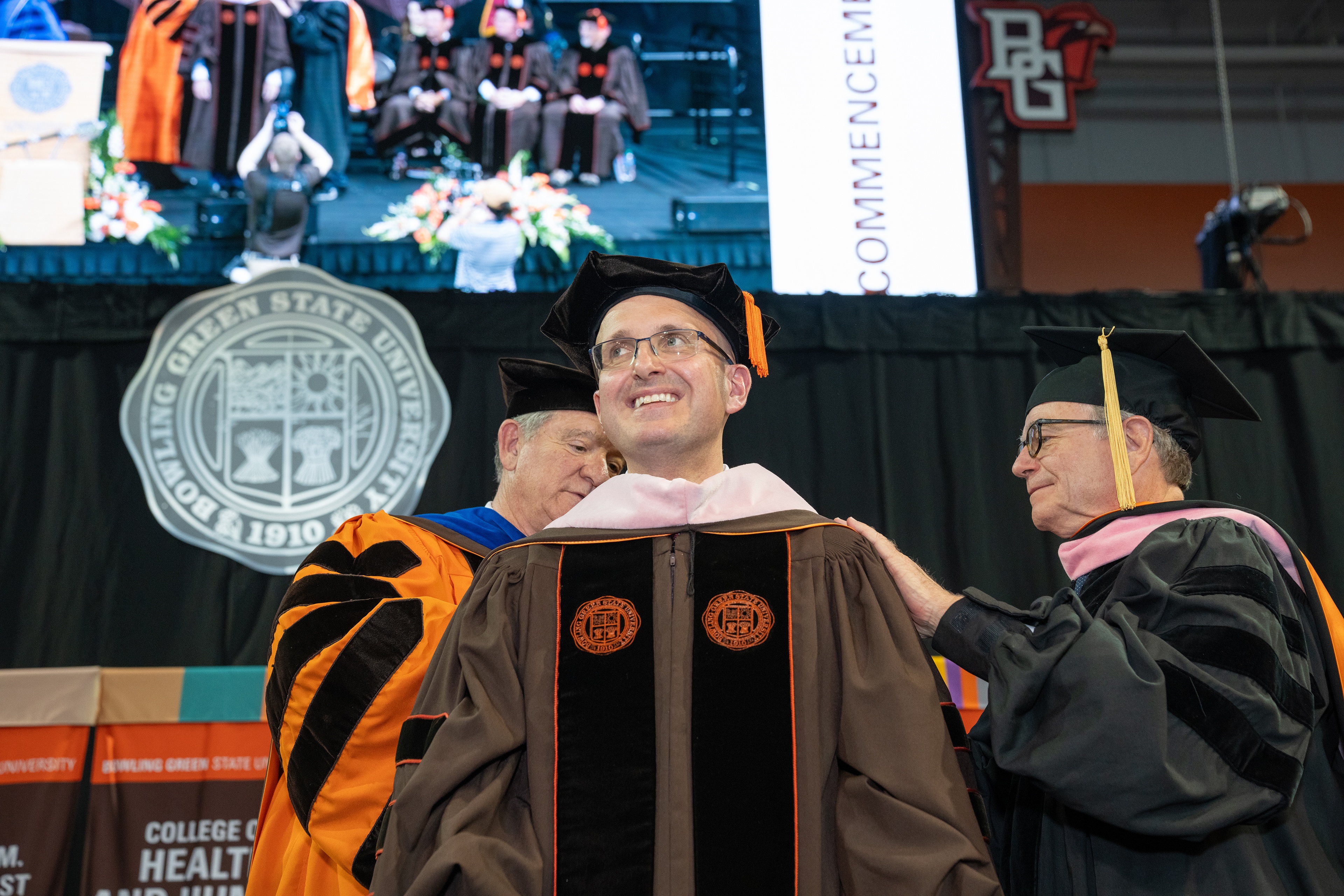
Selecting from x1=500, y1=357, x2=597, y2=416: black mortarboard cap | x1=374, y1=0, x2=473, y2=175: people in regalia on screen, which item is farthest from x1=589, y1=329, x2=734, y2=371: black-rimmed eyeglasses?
x1=374, y1=0, x2=473, y2=175: people in regalia on screen

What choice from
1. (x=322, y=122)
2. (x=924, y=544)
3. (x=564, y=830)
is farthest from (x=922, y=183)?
(x=564, y=830)

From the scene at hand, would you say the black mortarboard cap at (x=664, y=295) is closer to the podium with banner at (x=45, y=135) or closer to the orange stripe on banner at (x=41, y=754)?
the orange stripe on banner at (x=41, y=754)

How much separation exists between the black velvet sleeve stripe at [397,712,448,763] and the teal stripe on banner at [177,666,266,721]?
274cm

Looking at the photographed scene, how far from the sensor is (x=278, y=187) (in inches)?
206

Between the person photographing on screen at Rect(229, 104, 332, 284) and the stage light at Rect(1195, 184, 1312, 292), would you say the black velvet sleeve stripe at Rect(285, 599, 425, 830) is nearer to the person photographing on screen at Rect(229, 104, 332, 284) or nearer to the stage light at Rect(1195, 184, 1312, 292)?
the person photographing on screen at Rect(229, 104, 332, 284)

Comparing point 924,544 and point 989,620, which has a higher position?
point 924,544

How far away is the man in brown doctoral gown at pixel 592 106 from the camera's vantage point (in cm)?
546

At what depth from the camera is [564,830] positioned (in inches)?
61.1

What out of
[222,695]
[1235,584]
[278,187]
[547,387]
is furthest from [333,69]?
[1235,584]

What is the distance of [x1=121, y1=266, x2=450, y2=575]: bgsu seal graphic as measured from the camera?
4.53 metres

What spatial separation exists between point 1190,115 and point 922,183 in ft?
11.6

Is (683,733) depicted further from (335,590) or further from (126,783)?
(126,783)

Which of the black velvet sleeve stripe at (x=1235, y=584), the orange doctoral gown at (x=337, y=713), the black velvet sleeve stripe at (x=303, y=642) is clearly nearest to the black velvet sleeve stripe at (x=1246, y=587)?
the black velvet sleeve stripe at (x=1235, y=584)

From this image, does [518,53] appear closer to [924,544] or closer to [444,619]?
[924,544]
